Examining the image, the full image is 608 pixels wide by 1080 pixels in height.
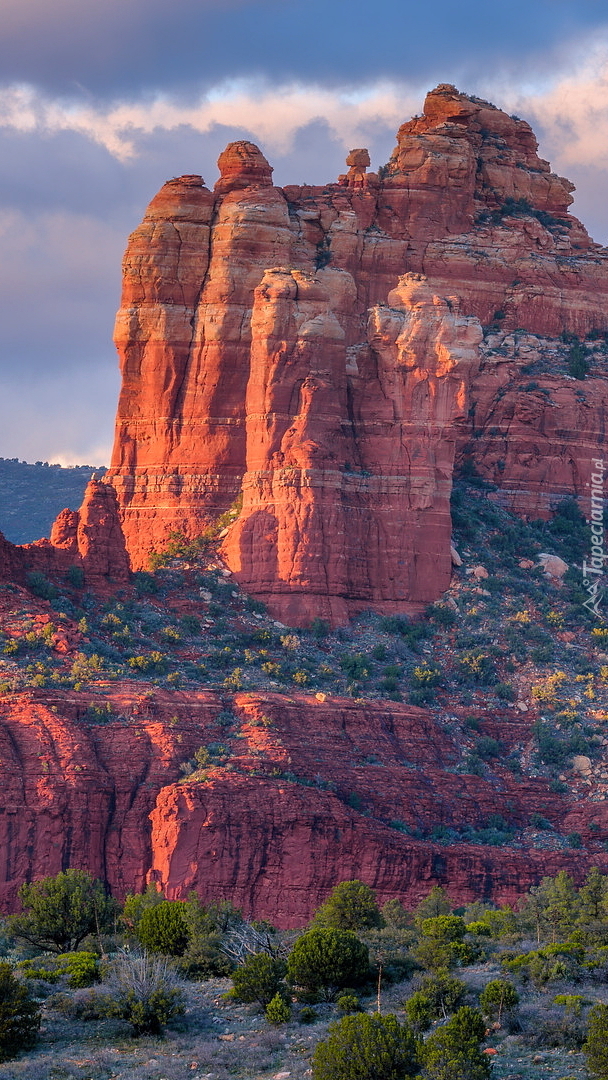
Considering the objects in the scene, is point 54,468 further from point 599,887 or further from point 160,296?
point 599,887

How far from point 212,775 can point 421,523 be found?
69.0 ft

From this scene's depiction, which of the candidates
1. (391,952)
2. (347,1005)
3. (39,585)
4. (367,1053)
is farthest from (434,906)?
(367,1053)

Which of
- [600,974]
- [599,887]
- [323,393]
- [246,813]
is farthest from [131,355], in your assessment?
[600,974]

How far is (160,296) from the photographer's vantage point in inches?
3728

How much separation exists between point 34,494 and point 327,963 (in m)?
100

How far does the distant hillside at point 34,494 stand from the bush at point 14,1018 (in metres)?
90.4

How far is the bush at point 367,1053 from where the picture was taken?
44969mm

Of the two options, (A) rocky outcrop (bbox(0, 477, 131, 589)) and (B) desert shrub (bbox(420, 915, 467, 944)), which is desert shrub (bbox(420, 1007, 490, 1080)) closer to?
(B) desert shrub (bbox(420, 915, 467, 944))

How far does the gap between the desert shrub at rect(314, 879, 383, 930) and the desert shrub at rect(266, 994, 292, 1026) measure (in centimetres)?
1227

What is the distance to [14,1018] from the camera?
49.1 metres

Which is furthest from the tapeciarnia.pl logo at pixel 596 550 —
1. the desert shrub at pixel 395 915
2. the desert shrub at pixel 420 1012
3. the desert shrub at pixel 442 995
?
the desert shrub at pixel 420 1012

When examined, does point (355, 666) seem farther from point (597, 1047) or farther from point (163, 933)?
point (597, 1047)

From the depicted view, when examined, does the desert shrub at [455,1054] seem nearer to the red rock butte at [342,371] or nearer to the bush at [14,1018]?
the bush at [14,1018]

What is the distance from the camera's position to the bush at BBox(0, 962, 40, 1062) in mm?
48031
